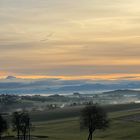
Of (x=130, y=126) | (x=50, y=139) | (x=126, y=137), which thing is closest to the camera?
(x=50, y=139)

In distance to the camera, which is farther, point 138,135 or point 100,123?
point 138,135

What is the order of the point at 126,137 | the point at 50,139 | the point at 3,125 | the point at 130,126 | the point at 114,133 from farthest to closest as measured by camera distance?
the point at 130,126
the point at 114,133
the point at 126,137
the point at 50,139
the point at 3,125

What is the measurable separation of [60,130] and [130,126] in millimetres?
25246

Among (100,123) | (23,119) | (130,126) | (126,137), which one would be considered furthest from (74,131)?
(100,123)

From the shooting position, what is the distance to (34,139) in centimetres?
14638

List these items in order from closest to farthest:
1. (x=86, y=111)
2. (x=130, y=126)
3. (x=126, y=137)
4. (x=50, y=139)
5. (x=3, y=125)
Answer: (x=86, y=111) → (x=3, y=125) → (x=50, y=139) → (x=126, y=137) → (x=130, y=126)

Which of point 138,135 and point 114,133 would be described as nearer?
point 138,135

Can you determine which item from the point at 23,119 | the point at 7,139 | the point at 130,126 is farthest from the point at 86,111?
the point at 130,126

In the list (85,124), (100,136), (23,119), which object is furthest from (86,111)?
(100,136)

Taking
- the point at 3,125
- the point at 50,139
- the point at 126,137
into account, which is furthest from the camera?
the point at 126,137

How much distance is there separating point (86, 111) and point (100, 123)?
415cm

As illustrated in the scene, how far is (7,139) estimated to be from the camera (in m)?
148

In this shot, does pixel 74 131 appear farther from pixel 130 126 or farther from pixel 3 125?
pixel 3 125

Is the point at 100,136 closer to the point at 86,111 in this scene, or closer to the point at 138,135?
the point at 138,135
